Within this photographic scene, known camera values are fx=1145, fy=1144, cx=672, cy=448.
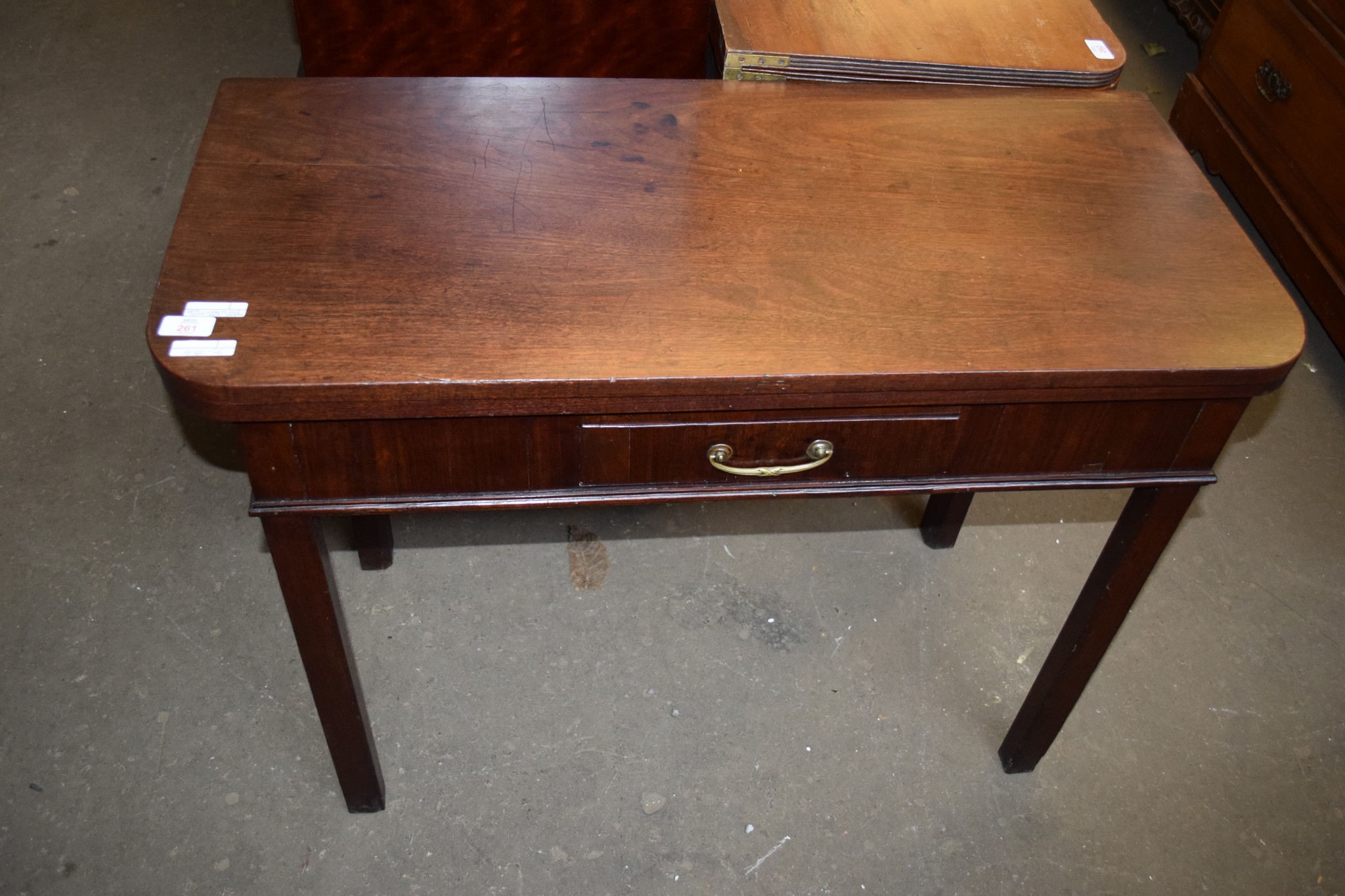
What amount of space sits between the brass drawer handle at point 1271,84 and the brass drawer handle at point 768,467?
1.96 meters

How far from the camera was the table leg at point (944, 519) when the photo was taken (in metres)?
2.04

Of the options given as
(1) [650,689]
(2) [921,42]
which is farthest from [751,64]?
(1) [650,689]

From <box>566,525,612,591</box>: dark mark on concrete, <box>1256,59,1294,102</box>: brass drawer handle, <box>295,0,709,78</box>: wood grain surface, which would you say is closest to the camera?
<box>295,0,709,78</box>: wood grain surface

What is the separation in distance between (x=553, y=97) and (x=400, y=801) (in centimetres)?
104

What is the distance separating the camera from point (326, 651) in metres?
1.39

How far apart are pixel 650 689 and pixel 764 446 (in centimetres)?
75

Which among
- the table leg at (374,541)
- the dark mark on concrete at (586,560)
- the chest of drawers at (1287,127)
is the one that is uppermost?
the chest of drawers at (1287,127)

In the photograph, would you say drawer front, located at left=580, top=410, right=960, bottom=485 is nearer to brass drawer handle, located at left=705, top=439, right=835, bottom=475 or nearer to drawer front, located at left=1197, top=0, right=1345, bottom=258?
brass drawer handle, located at left=705, top=439, right=835, bottom=475

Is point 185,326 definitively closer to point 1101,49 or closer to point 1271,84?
point 1101,49

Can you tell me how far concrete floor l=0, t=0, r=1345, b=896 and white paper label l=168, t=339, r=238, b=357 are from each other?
0.85 m

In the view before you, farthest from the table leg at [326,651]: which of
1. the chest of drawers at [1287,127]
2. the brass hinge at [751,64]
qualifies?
the chest of drawers at [1287,127]

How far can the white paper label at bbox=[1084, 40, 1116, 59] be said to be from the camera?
1.72 meters

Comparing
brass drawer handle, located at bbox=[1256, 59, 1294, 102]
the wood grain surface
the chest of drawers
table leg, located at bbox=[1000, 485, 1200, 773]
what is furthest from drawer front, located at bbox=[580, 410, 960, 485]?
brass drawer handle, located at bbox=[1256, 59, 1294, 102]

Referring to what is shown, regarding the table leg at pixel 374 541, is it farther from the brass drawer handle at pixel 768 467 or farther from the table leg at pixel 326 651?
the brass drawer handle at pixel 768 467
